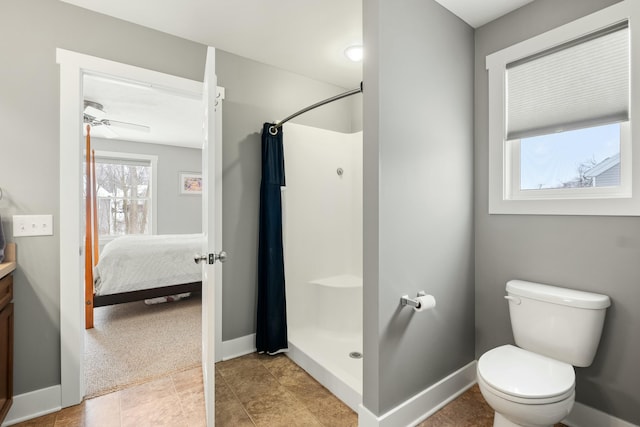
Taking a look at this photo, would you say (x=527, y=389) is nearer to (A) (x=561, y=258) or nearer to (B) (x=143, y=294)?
(A) (x=561, y=258)

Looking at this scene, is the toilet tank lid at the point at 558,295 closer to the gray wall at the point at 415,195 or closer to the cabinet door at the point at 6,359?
the gray wall at the point at 415,195

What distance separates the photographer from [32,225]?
1.72 m

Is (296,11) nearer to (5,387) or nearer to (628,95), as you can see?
(628,95)

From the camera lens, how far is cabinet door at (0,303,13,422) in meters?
1.50

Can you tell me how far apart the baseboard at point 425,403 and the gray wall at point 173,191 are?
534cm

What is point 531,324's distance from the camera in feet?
5.39

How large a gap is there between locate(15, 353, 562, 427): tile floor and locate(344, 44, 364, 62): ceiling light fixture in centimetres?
244

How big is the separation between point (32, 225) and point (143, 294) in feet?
6.23

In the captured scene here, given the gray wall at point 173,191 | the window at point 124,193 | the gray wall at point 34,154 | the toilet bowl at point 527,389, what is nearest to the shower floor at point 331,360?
the toilet bowl at point 527,389

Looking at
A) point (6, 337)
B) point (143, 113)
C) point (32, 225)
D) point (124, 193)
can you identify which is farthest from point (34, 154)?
point (124, 193)

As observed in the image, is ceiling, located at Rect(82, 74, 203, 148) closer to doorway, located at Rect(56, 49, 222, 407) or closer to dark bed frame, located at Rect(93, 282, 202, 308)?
doorway, located at Rect(56, 49, 222, 407)

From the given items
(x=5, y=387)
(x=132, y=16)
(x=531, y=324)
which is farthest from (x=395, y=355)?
(x=132, y=16)

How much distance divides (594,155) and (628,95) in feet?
1.01

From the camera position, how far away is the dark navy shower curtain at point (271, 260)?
2387 millimetres
